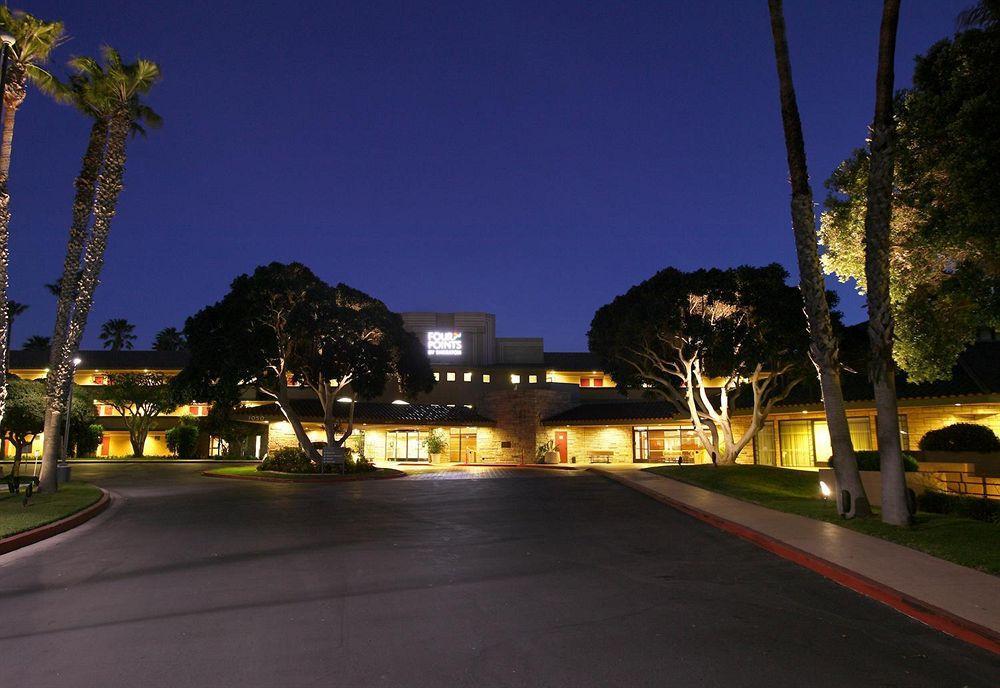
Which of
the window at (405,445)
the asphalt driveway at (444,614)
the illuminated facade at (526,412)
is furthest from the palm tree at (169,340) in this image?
the asphalt driveway at (444,614)

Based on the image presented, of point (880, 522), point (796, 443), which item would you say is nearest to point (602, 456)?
point (796, 443)

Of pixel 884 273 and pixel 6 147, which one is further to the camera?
pixel 6 147

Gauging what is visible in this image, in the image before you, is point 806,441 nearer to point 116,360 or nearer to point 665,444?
point 665,444

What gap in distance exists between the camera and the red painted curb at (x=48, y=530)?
11.3 metres

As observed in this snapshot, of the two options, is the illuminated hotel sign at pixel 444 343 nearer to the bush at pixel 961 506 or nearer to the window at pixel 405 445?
the window at pixel 405 445

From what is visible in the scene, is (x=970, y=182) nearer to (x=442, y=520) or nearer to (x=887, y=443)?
(x=887, y=443)

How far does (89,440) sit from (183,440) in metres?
6.59

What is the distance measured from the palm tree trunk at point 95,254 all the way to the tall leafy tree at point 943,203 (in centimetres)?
2269

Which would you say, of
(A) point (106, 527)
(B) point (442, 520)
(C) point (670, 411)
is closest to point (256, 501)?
(A) point (106, 527)

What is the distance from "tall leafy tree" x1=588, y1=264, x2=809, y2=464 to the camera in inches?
1045

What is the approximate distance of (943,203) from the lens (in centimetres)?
1130

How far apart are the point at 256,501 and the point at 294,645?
1475 centimetres

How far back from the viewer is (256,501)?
63.7 feet

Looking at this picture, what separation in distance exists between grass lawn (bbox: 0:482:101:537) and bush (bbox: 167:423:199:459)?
30663mm
